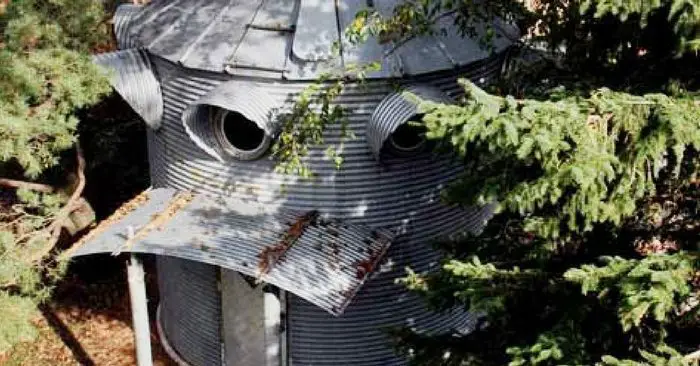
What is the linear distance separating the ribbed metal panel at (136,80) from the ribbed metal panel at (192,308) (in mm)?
2470

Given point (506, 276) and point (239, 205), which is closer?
point (506, 276)

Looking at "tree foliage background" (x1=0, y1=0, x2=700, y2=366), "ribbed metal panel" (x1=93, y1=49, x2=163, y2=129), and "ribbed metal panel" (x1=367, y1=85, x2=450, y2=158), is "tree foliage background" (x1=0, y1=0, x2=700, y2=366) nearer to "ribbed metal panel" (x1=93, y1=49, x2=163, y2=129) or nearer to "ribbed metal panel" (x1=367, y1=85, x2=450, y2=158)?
"ribbed metal panel" (x1=93, y1=49, x2=163, y2=129)

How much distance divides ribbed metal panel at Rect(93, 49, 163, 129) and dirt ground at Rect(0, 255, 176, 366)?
4589mm

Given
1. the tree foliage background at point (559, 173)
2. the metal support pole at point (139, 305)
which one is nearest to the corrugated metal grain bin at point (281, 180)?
the metal support pole at point (139, 305)

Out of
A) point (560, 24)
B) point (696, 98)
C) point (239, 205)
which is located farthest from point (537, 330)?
point (239, 205)

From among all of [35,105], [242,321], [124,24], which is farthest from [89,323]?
[124,24]

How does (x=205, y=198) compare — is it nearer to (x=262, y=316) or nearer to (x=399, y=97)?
(x=262, y=316)

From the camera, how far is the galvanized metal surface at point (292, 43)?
9969 mm

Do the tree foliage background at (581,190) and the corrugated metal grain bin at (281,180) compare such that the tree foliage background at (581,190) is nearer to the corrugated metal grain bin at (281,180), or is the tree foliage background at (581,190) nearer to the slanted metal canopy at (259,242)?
the corrugated metal grain bin at (281,180)

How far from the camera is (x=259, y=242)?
33.7 ft

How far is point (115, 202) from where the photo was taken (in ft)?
52.9

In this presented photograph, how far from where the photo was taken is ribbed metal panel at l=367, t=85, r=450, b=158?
957cm

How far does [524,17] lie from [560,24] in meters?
0.82

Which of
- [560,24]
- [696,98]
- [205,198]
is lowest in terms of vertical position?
[205,198]
